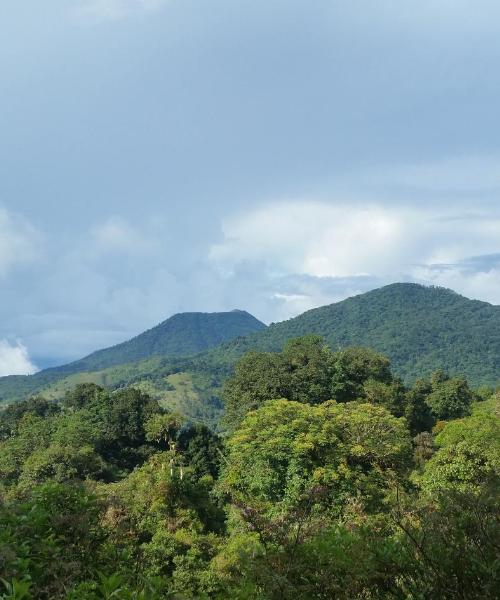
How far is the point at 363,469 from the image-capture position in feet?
78.7

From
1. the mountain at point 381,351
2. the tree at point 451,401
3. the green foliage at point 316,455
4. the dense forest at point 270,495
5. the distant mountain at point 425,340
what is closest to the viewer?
the dense forest at point 270,495

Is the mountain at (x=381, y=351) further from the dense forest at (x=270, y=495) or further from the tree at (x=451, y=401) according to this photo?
the dense forest at (x=270, y=495)

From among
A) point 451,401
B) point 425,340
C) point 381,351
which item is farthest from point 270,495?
point 425,340

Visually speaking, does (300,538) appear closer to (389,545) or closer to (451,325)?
(389,545)

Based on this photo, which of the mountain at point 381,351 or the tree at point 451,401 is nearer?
the tree at point 451,401

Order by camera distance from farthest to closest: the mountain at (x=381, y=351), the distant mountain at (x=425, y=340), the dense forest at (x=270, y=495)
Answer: the distant mountain at (x=425, y=340) → the mountain at (x=381, y=351) → the dense forest at (x=270, y=495)

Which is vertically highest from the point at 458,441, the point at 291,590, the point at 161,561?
the point at 291,590

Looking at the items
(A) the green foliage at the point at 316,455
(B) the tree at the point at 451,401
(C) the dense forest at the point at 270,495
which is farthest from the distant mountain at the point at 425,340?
(A) the green foliage at the point at 316,455

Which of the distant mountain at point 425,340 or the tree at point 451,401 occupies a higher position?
the distant mountain at point 425,340

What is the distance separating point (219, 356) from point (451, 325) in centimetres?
8054

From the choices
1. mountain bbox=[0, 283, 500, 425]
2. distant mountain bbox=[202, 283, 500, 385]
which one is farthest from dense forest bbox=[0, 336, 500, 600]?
distant mountain bbox=[202, 283, 500, 385]

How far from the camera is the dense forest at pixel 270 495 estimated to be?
4.66m

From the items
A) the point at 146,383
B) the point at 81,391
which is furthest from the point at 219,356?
the point at 81,391

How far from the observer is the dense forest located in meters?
4.66
